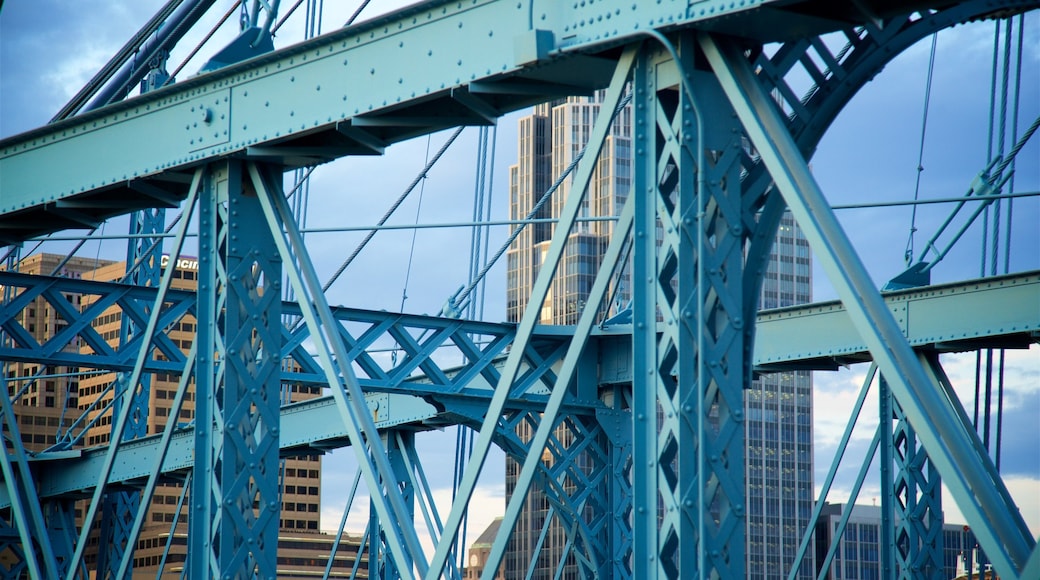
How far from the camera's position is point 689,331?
10.4 meters

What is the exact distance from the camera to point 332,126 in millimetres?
13242

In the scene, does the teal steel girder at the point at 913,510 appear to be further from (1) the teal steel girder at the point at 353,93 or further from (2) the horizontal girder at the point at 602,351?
(1) the teal steel girder at the point at 353,93

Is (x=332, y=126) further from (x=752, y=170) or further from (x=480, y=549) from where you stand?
(x=480, y=549)

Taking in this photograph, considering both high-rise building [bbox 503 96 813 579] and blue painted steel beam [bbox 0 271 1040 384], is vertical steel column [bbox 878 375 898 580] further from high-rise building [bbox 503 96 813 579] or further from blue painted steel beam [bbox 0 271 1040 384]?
high-rise building [bbox 503 96 813 579]

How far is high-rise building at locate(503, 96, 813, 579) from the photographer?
408 feet

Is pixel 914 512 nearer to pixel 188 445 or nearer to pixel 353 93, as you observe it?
pixel 353 93

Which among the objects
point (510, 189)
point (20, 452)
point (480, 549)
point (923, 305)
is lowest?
point (480, 549)

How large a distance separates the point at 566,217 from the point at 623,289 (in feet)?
366

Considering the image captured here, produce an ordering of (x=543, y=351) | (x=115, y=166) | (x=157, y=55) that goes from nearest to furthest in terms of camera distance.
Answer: (x=115, y=166) < (x=543, y=351) < (x=157, y=55)

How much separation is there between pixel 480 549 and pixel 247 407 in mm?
142159

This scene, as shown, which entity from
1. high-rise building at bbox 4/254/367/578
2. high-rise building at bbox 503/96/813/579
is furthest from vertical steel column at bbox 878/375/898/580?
high-rise building at bbox 4/254/367/578

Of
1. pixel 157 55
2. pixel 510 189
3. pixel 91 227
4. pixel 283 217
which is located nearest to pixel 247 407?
pixel 283 217

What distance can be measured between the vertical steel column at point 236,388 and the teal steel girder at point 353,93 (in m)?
0.61

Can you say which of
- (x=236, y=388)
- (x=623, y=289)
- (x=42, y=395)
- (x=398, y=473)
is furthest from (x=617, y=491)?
(x=42, y=395)
